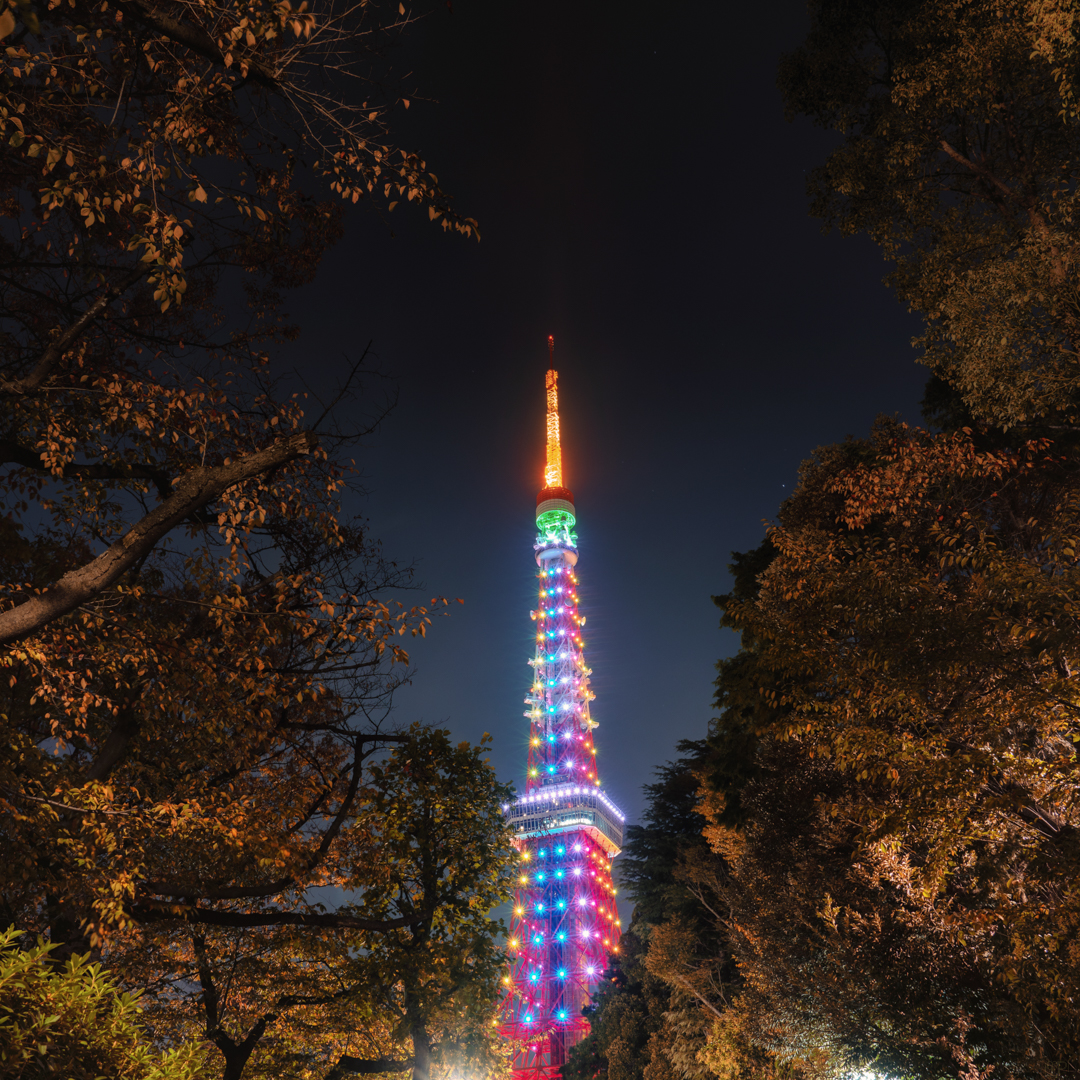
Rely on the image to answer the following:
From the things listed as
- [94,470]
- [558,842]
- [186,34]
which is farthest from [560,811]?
[186,34]

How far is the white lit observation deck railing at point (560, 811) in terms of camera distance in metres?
51.5

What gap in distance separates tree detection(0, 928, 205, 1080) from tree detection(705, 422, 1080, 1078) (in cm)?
595

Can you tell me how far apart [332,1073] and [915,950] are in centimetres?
829

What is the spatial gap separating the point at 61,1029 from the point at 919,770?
261 inches

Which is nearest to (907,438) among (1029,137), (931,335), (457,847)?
(931,335)

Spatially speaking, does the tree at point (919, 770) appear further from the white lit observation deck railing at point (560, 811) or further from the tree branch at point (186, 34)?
the white lit observation deck railing at point (560, 811)

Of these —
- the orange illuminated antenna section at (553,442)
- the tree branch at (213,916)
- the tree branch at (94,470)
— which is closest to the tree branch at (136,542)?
the tree branch at (94,470)

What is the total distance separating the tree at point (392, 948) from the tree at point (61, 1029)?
4.62 metres

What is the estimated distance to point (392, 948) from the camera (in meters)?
9.14

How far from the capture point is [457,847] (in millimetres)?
9523

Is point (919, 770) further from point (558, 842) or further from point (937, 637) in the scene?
point (558, 842)

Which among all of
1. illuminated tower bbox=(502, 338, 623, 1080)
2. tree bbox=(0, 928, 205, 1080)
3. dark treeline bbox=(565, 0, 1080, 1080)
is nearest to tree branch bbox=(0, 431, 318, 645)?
tree bbox=(0, 928, 205, 1080)

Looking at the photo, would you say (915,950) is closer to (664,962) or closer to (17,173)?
(664,962)

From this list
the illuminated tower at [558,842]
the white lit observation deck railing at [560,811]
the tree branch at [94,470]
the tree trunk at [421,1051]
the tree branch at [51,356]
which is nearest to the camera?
the tree branch at [51,356]
